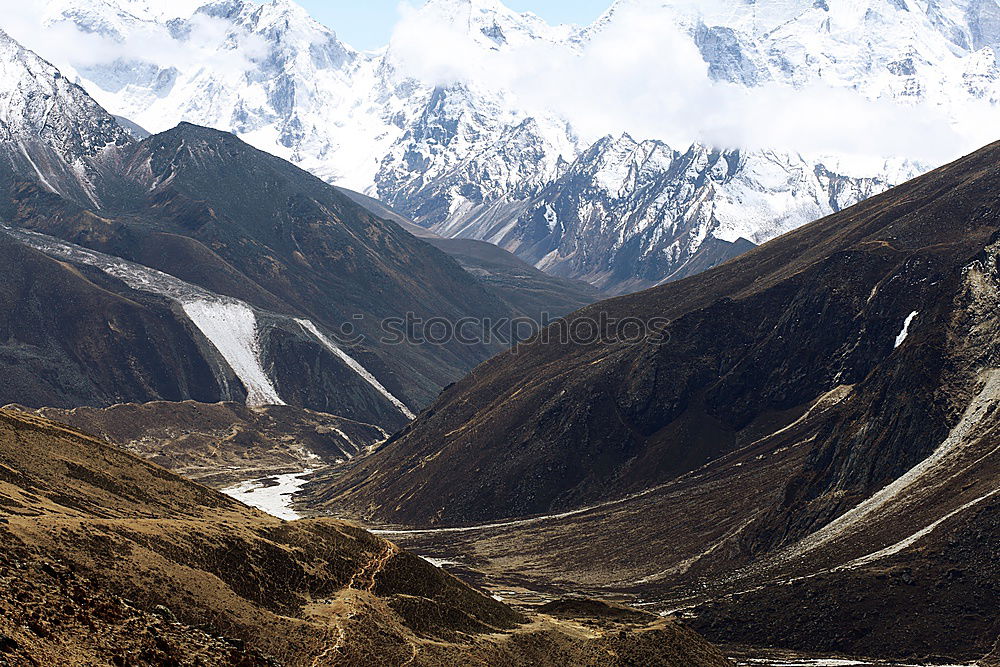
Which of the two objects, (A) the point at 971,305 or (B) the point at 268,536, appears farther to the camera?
(A) the point at 971,305

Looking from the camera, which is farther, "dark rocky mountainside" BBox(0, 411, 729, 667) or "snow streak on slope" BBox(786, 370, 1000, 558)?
"snow streak on slope" BBox(786, 370, 1000, 558)

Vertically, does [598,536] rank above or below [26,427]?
below

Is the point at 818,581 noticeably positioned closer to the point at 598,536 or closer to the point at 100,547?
the point at 598,536

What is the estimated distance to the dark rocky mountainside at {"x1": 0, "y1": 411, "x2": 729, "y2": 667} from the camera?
65.3m

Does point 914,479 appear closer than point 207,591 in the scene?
No

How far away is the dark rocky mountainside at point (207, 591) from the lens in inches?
2571

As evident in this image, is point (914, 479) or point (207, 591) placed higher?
point (914, 479)

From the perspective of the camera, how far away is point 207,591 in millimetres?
76562

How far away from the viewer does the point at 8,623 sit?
59.4 metres

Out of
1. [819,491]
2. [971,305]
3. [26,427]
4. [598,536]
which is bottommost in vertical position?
[598,536]

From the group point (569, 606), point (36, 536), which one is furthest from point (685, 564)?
point (36, 536)

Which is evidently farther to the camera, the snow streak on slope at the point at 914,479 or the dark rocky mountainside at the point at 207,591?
the snow streak on slope at the point at 914,479

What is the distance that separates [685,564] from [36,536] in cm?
10792

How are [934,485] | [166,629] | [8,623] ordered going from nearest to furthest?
[8,623]
[166,629]
[934,485]
